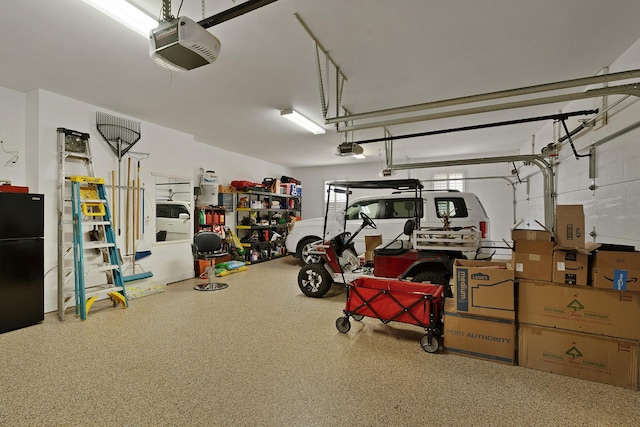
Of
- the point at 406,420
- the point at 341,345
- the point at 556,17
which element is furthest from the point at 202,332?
the point at 556,17

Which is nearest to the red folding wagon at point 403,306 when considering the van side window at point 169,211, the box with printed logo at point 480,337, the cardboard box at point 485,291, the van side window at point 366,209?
the box with printed logo at point 480,337

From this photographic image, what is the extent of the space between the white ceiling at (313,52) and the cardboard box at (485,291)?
6.75 feet

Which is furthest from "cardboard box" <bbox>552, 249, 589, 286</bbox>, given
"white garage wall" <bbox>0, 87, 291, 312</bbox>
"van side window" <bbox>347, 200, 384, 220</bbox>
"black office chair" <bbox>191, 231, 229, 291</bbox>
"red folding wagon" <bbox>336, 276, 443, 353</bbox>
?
"white garage wall" <bbox>0, 87, 291, 312</bbox>

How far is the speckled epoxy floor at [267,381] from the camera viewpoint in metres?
1.77

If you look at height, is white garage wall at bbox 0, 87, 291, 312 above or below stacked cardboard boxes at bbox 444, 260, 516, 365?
above

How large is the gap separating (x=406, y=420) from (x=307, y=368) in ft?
2.79

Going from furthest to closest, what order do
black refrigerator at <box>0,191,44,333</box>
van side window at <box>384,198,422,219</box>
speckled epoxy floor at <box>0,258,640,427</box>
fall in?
van side window at <box>384,198,422,219</box>
black refrigerator at <box>0,191,44,333</box>
speckled epoxy floor at <box>0,258,640,427</box>

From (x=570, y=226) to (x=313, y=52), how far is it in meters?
2.68

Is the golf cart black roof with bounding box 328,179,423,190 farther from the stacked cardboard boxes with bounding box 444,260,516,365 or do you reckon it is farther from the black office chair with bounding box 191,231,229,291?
the black office chair with bounding box 191,231,229,291

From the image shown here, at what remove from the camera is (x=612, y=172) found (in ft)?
9.48

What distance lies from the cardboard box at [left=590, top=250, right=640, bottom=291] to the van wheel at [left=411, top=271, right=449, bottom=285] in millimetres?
1432

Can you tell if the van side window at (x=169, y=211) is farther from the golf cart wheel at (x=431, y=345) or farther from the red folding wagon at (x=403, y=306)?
the golf cart wheel at (x=431, y=345)

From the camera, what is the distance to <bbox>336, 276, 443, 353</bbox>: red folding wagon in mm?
2592

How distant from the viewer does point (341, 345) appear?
8.92ft
